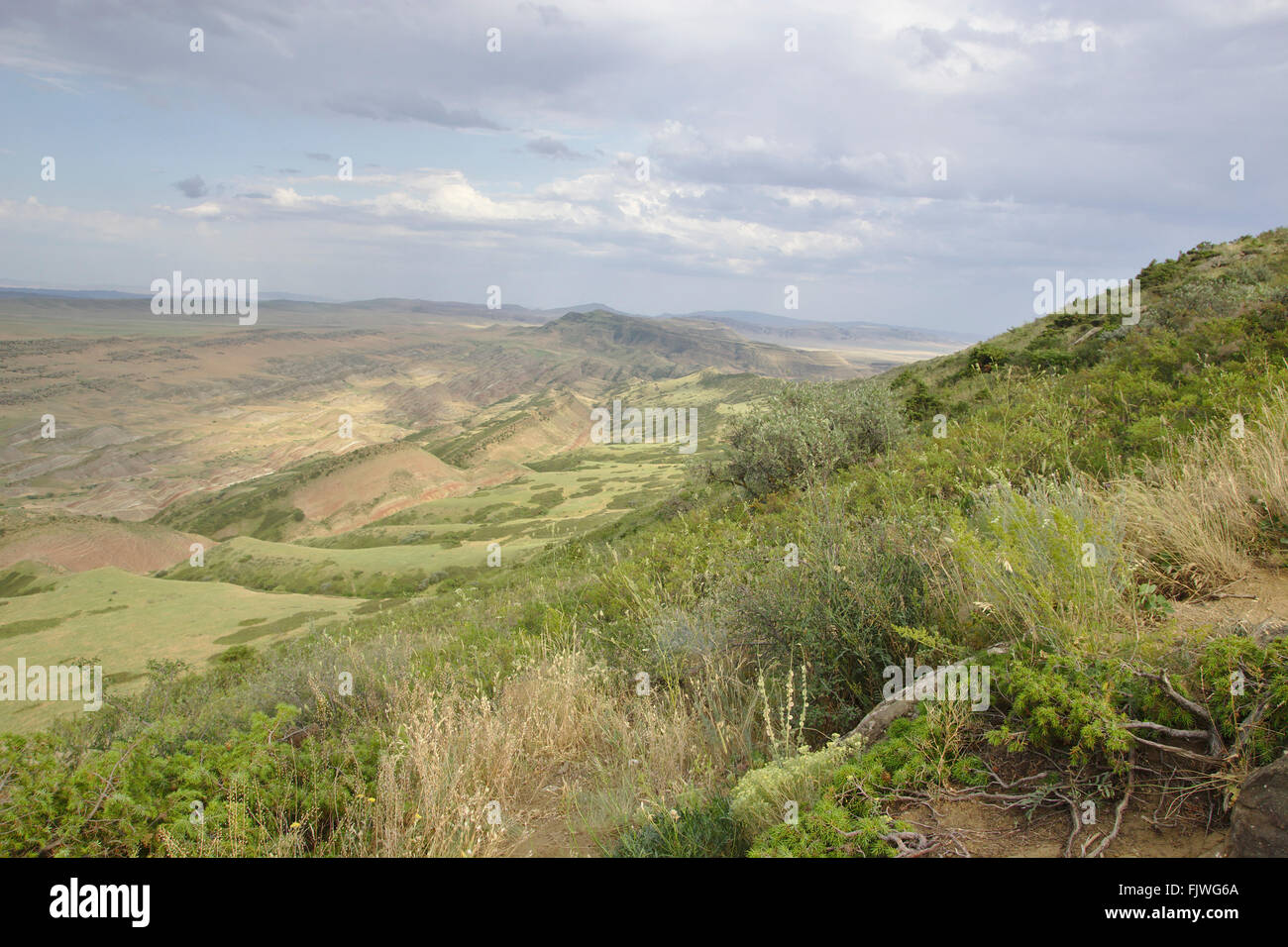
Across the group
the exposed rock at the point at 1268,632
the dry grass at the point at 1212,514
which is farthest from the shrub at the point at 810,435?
the exposed rock at the point at 1268,632

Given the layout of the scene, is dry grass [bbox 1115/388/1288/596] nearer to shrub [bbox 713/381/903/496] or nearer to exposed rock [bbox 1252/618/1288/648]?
exposed rock [bbox 1252/618/1288/648]

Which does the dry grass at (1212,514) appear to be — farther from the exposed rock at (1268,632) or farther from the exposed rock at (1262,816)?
the exposed rock at (1262,816)

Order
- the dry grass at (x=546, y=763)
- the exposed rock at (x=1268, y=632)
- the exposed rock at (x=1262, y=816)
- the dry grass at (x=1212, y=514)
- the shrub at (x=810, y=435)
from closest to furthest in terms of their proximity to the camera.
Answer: the exposed rock at (x=1262, y=816) → the exposed rock at (x=1268, y=632) → the dry grass at (x=546, y=763) → the dry grass at (x=1212, y=514) → the shrub at (x=810, y=435)

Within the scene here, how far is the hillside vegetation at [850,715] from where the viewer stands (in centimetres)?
254

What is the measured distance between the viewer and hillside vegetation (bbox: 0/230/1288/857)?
8.34ft

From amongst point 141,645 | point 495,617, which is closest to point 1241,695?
point 495,617

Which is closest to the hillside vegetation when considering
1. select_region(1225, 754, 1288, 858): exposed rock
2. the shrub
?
select_region(1225, 754, 1288, 858): exposed rock

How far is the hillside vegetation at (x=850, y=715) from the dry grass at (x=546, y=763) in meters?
0.03

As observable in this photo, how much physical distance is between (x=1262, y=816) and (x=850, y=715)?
2254mm

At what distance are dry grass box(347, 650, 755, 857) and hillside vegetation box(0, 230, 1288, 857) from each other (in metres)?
0.03

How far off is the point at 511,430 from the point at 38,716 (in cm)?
10405
